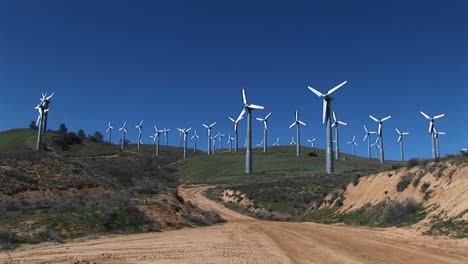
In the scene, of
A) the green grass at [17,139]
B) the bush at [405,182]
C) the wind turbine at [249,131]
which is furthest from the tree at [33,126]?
the bush at [405,182]

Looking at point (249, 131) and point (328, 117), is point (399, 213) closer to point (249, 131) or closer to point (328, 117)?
point (328, 117)

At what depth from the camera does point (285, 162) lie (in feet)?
433

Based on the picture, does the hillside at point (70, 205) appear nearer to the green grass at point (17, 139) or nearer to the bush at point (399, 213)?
the bush at point (399, 213)


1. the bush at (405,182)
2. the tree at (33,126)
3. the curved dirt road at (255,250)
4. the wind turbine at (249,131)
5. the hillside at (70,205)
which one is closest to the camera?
the curved dirt road at (255,250)

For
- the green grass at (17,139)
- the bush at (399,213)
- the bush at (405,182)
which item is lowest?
the bush at (399,213)

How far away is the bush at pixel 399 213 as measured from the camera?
97.6 ft

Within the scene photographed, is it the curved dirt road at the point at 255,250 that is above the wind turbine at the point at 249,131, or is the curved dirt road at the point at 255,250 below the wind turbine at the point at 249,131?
below

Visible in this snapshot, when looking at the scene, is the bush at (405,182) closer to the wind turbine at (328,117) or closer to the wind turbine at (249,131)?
the wind turbine at (328,117)

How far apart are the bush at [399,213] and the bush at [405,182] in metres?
4.85

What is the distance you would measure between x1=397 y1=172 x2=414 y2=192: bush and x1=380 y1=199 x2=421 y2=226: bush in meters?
4.85

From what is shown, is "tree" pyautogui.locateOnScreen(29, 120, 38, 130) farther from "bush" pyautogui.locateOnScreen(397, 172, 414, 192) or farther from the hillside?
"bush" pyautogui.locateOnScreen(397, 172, 414, 192)

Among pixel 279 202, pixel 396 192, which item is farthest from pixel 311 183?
pixel 396 192

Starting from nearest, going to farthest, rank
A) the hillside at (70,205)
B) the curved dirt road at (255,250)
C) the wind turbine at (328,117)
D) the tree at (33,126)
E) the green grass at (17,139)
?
1. the curved dirt road at (255,250)
2. the hillside at (70,205)
3. the wind turbine at (328,117)
4. the green grass at (17,139)
5. the tree at (33,126)

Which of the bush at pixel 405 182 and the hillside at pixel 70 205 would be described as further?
the bush at pixel 405 182
